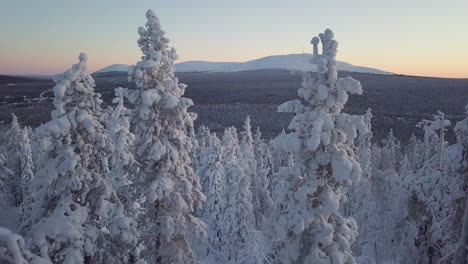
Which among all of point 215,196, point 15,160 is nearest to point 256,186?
point 215,196

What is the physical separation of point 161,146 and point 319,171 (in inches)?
201

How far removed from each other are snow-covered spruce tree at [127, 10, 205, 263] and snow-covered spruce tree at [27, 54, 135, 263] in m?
1.21

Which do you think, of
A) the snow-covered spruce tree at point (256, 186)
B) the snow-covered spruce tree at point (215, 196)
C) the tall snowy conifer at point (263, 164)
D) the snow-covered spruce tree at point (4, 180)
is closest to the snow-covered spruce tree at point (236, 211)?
the snow-covered spruce tree at point (215, 196)

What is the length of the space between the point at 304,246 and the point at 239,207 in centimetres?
1989

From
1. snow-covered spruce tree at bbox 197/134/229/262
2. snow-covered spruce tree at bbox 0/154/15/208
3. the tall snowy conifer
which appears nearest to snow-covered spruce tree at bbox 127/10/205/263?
snow-covered spruce tree at bbox 197/134/229/262

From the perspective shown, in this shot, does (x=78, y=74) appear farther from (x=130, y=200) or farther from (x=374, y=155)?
(x=374, y=155)

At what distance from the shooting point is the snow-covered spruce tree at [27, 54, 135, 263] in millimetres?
10195

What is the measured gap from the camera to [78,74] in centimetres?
1091

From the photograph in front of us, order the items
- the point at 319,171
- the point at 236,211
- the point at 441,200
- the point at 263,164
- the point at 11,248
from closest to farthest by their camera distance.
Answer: the point at 11,248
the point at 319,171
the point at 441,200
the point at 236,211
the point at 263,164

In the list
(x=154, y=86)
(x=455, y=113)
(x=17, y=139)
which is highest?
(x=154, y=86)

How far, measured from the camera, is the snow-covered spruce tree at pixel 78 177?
1020 centimetres

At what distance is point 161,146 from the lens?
1198 centimetres

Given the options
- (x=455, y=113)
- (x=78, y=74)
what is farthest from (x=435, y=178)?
(x=455, y=113)

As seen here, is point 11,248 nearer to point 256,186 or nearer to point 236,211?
point 236,211
